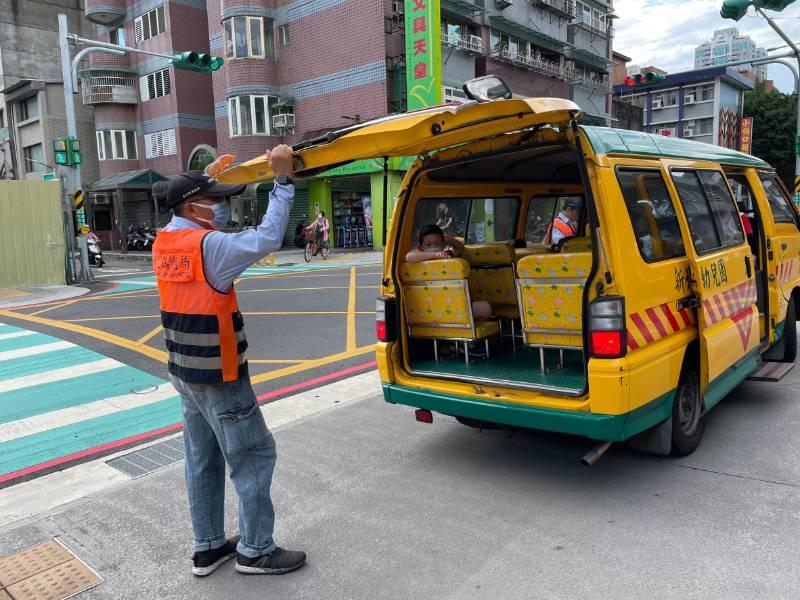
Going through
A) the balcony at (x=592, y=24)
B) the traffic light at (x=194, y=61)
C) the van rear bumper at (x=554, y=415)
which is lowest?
the van rear bumper at (x=554, y=415)

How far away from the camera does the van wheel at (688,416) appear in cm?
430

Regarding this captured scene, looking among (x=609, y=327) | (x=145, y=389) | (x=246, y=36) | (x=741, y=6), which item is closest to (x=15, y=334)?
(x=145, y=389)

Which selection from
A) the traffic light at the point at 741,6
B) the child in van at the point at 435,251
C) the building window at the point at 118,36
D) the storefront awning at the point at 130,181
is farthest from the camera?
the building window at the point at 118,36

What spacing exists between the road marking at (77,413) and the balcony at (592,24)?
124ft

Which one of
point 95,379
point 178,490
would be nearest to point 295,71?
point 95,379

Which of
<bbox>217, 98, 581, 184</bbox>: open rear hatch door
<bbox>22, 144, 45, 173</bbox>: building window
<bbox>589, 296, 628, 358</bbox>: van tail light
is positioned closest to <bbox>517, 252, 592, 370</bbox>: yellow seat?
<bbox>589, 296, 628, 358</bbox>: van tail light

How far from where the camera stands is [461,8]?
28.7 metres

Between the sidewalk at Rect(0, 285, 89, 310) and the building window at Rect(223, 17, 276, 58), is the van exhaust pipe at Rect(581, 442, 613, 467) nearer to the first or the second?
the sidewalk at Rect(0, 285, 89, 310)

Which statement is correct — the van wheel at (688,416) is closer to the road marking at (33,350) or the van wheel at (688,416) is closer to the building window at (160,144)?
the road marking at (33,350)

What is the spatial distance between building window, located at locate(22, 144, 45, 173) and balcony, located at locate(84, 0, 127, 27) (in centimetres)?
825

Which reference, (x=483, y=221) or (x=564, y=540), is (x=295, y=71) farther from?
(x=564, y=540)

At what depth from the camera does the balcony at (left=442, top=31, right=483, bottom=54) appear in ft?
91.2

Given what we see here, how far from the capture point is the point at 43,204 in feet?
54.0

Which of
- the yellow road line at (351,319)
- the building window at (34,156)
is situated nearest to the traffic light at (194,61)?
the yellow road line at (351,319)
